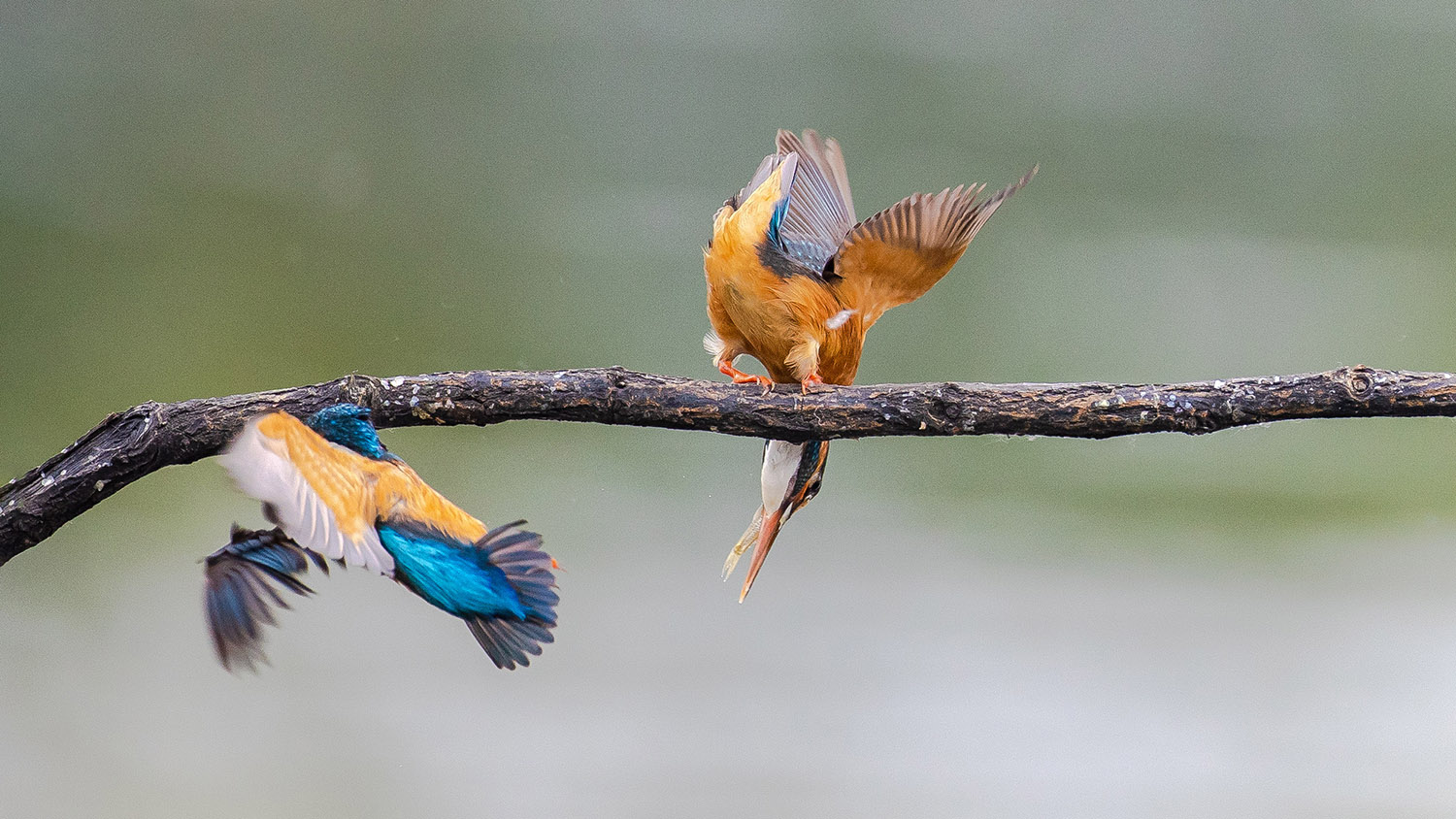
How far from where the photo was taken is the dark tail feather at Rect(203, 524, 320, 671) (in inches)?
33.1

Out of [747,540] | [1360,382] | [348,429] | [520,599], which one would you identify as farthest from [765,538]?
[1360,382]

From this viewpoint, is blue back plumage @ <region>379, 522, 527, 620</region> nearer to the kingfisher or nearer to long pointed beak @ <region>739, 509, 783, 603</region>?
the kingfisher

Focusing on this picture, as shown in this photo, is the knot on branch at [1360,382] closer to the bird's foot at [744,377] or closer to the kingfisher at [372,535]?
the bird's foot at [744,377]

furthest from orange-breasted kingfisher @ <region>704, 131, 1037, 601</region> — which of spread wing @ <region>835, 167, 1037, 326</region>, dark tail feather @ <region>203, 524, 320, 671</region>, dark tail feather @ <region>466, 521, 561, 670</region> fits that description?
dark tail feather @ <region>203, 524, 320, 671</region>

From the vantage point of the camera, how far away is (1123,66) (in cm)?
141

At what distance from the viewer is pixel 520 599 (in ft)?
2.56

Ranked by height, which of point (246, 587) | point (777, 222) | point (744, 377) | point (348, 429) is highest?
point (777, 222)

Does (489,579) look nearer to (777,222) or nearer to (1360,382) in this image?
(777,222)

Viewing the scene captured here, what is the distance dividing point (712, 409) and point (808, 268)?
6.0 inches

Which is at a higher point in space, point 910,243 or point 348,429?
point 910,243

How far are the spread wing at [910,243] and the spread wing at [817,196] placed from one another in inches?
2.8

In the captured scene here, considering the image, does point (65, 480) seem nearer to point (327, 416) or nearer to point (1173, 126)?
point (327, 416)

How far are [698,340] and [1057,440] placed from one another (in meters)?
0.51

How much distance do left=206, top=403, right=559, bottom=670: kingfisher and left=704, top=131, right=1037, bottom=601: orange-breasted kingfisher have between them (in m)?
0.26
